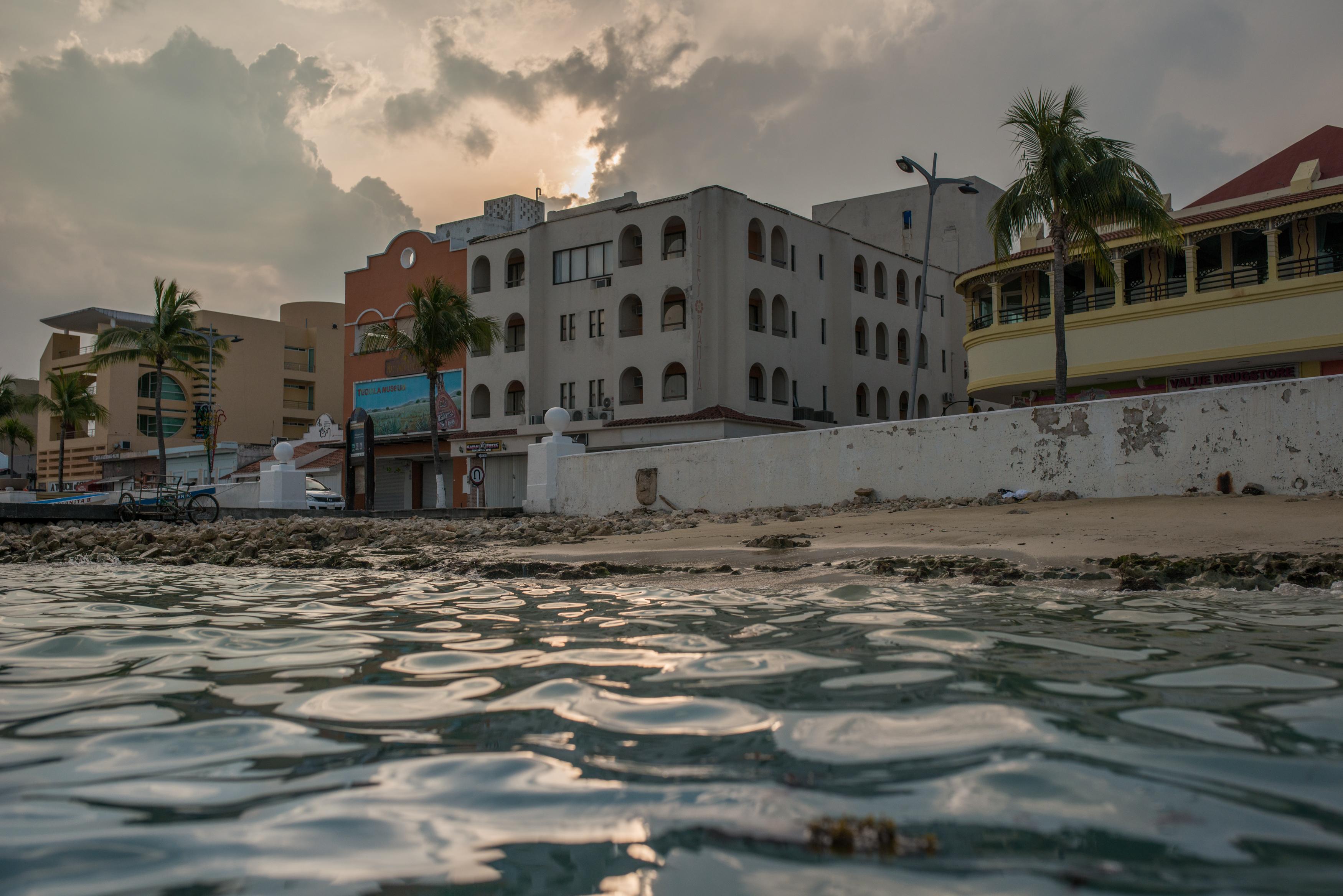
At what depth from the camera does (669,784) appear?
7.20ft

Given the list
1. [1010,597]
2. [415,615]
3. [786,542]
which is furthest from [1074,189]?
[415,615]

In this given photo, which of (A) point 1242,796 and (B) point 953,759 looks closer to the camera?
(A) point 1242,796

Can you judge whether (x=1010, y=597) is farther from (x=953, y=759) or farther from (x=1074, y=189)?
(x=1074, y=189)

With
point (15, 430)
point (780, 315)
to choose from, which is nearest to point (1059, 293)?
point (780, 315)

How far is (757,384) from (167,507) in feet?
71.9

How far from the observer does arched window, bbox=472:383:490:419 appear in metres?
41.0

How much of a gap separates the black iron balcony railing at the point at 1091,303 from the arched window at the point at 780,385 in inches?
437

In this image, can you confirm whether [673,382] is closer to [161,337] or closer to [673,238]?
[673,238]

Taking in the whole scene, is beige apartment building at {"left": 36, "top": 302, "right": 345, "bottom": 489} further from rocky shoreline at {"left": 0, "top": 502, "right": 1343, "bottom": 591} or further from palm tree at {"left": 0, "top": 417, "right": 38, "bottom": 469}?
rocky shoreline at {"left": 0, "top": 502, "right": 1343, "bottom": 591}

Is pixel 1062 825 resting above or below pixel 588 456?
below

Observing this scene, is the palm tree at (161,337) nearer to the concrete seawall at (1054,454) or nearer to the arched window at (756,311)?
the arched window at (756,311)

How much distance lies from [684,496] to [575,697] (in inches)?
575

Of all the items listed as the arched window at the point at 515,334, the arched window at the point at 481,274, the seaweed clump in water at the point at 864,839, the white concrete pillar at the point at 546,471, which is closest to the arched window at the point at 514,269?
the arched window at the point at 481,274

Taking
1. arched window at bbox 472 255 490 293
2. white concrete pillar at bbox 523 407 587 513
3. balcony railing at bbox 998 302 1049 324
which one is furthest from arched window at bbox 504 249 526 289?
white concrete pillar at bbox 523 407 587 513
